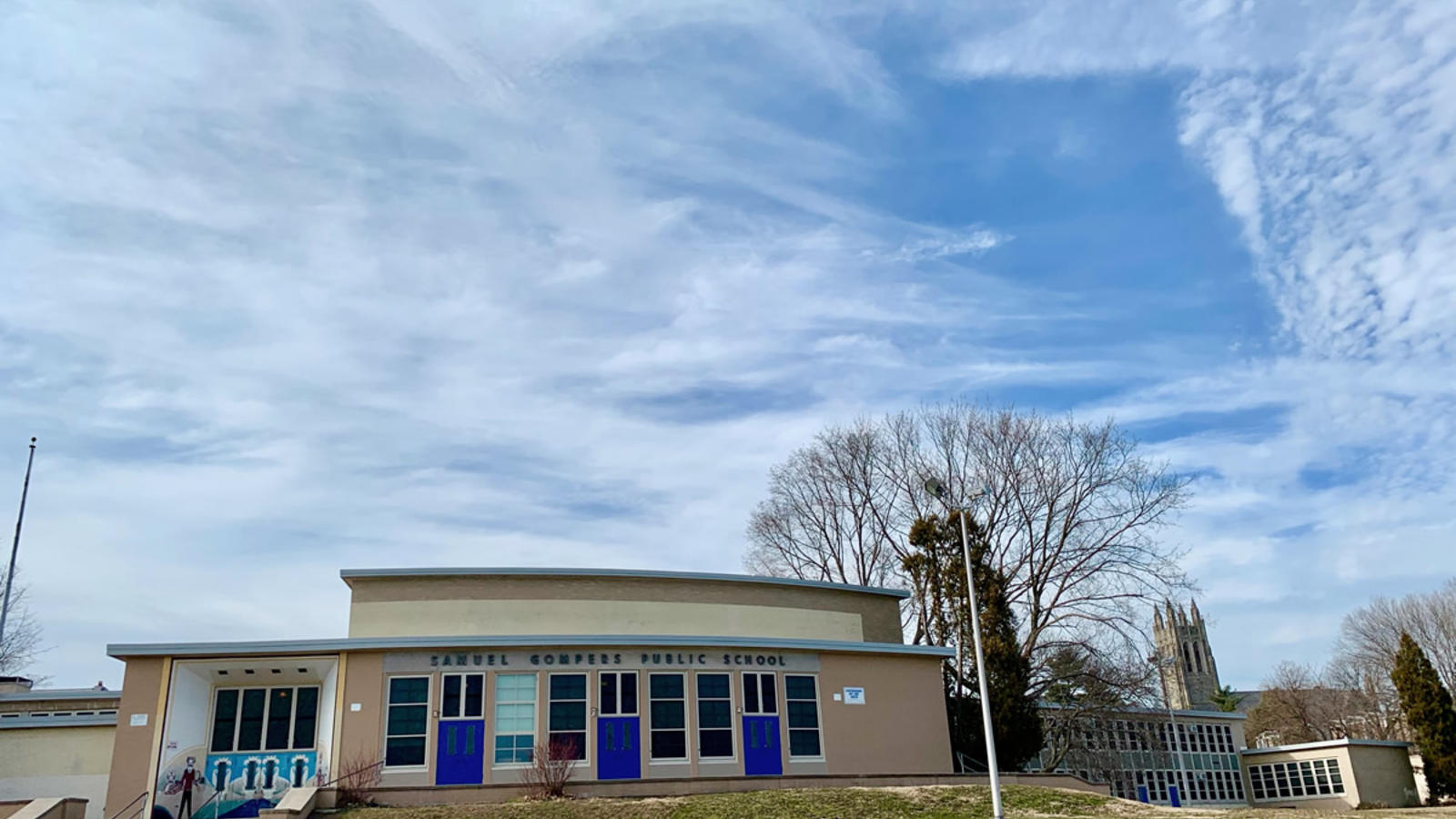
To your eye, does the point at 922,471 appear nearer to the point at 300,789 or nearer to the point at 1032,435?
the point at 1032,435

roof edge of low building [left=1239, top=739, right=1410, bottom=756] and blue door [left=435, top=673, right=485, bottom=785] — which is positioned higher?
blue door [left=435, top=673, right=485, bottom=785]

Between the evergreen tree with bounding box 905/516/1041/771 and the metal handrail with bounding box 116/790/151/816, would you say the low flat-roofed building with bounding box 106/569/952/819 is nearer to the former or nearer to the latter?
the metal handrail with bounding box 116/790/151/816

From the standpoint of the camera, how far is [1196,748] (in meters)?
44.7

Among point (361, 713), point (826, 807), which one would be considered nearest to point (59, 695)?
point (361, 713)

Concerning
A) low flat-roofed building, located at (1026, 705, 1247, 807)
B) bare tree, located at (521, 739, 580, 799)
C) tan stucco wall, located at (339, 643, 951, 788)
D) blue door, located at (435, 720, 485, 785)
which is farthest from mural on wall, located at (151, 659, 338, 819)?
low flat-roofed building, located at (1026, 705, 1247, 807)

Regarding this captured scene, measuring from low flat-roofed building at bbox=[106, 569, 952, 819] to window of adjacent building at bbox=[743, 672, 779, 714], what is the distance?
3 centimetres

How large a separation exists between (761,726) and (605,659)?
4.01 meters

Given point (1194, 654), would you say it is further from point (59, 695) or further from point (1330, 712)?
point (59, 695)

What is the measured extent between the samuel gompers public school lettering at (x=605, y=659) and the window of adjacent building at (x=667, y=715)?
0.39 m

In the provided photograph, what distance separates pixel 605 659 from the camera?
2336cm

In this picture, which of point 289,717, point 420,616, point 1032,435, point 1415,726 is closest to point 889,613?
point 1032,435

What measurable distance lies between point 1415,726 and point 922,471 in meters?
23.0

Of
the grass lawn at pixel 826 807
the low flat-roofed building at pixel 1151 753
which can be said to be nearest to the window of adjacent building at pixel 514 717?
the grass lawn at pixel 826 807

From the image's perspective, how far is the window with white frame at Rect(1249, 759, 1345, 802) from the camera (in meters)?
42.9
